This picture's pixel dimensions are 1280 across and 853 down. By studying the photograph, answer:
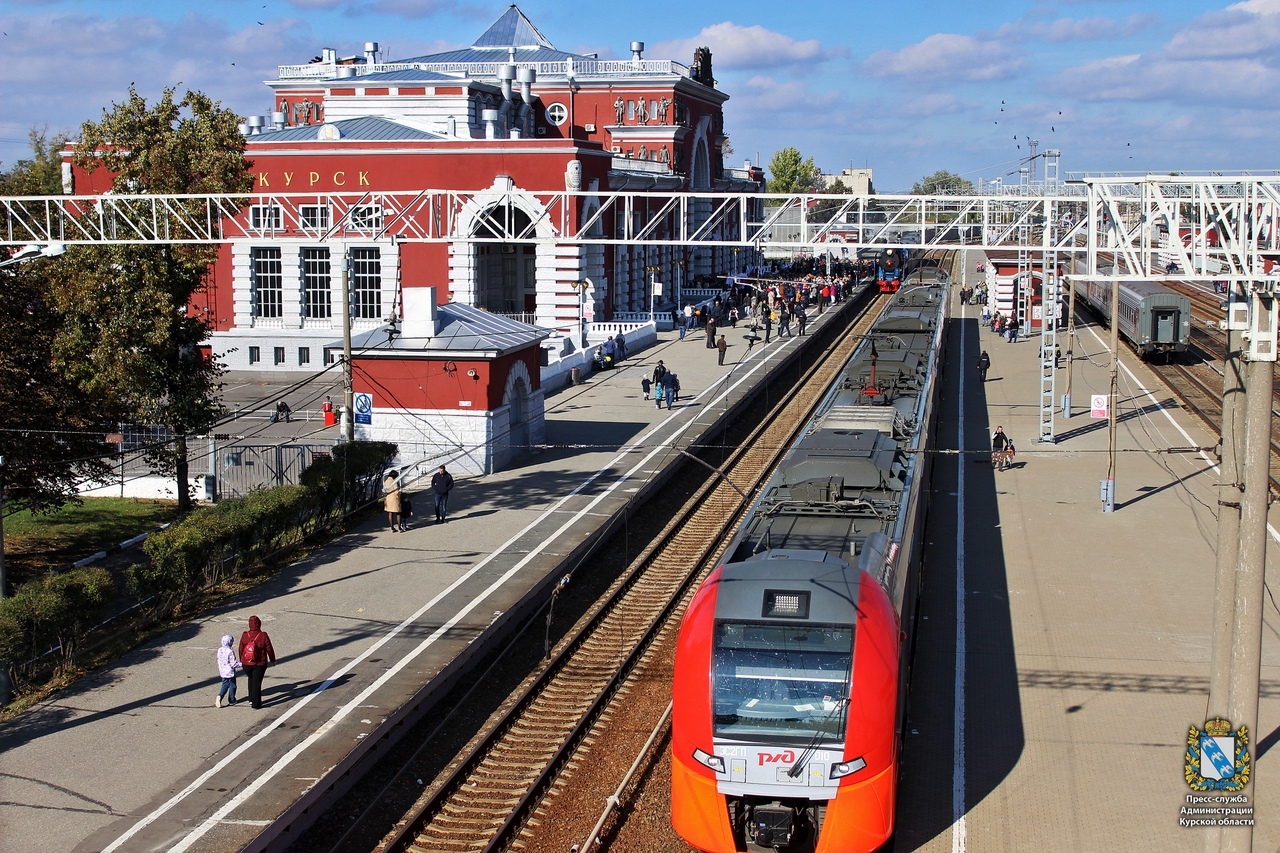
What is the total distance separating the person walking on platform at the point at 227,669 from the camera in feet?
47.5

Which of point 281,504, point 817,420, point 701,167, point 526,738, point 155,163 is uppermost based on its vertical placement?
point 701,167

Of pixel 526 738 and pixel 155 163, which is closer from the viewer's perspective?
pixel 526 738

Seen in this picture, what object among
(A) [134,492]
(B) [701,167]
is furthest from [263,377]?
(B) [701,167]

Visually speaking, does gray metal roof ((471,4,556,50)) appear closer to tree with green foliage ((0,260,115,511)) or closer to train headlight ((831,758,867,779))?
tree with green foliage ((0,260,115,511))

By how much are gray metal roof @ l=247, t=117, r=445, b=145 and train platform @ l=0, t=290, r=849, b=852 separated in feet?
73.5

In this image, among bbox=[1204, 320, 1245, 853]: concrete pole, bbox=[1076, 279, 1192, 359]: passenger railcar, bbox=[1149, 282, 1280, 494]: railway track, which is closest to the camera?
bbox=[1204, 320, 1245, 853]: concrete pole

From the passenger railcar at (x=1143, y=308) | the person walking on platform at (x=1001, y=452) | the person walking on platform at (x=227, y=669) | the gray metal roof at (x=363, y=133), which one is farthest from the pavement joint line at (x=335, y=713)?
the gray metal roof at (x=363, y=133)

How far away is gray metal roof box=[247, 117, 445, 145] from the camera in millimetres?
45688

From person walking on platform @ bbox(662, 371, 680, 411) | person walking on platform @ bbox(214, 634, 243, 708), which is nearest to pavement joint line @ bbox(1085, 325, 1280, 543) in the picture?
person walking on platform @ bbox(662, 371, 680, 411)

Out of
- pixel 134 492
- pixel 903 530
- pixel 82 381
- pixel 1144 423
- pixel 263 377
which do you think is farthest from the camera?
pixel 263 377

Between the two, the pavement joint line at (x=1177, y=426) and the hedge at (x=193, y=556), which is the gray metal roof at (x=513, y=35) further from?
the hedge at (x=193, y=556)

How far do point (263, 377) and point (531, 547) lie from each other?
83.7 feet

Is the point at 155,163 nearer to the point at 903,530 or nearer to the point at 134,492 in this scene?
the point at 134,492

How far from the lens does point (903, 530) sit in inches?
534
